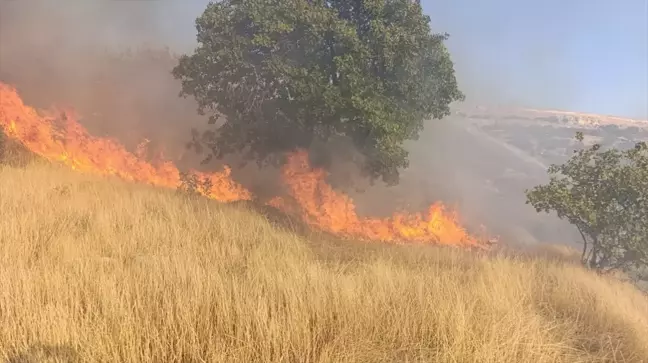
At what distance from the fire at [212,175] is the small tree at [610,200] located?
15.8ft

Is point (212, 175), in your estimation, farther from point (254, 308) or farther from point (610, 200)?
point (254, 308)

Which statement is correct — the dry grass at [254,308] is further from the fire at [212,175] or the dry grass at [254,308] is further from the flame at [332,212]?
the fire at [212,175]

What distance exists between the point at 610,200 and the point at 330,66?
282 inches

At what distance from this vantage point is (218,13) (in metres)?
11.6

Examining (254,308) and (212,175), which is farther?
(212,175)

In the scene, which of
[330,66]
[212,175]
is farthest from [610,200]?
[212,175]

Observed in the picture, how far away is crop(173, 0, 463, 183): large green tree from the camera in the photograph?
35.5 feet

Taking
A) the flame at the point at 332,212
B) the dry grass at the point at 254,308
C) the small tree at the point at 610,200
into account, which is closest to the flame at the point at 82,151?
the flame at the point at 332,212

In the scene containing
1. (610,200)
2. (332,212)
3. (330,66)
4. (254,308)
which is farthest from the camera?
(332,212)

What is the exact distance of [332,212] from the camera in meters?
14.5

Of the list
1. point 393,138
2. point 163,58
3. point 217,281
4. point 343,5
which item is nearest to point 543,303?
point 217,281

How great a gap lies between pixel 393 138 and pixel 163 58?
17638 millimetres

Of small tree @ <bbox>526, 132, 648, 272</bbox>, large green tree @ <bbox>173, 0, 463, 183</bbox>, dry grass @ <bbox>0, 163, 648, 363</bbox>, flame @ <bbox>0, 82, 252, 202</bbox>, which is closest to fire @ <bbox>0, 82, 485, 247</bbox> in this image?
flame @ <bbox>0, 82, 252, 202</bbox>

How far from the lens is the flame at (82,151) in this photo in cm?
1377
